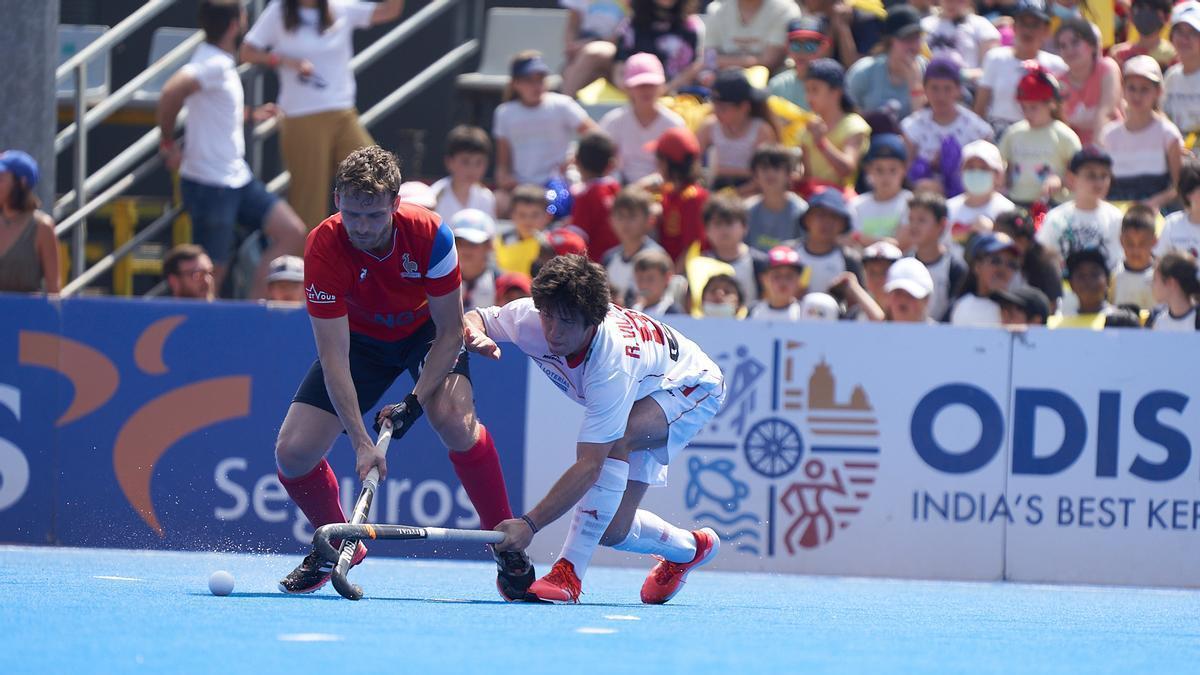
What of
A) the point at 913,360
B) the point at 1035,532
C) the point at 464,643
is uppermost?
the point at 464,643

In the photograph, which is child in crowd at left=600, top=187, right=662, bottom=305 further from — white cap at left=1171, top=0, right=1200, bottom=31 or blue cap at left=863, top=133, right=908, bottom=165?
white cap at left=1171, top=0, right=1200, bottom=31

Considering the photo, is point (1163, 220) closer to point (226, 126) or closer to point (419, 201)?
point (419, 201)

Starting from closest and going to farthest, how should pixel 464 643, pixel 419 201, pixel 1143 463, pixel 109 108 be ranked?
pixel 464 643 → pixel 1143 463 → pixel 419 201 → pixel 109 108

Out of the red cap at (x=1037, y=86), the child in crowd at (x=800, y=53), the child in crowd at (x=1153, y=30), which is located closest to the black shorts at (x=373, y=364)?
the red cap at (x=1037, y=86)

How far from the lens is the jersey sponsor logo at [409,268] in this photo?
6.63m

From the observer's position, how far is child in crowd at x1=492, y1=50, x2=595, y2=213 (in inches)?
481

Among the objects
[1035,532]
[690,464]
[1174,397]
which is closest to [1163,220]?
[1174,397]

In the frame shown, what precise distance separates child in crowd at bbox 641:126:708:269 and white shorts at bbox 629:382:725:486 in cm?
423

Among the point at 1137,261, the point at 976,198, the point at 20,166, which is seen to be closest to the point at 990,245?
the point at 1137,261

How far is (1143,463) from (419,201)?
4411 millimetres

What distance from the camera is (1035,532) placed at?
9500mm

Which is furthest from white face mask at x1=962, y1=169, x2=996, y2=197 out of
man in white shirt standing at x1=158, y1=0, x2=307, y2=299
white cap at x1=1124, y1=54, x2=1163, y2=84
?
man in white shirt standing at x1=158, y1=0, x2=307, y2=299

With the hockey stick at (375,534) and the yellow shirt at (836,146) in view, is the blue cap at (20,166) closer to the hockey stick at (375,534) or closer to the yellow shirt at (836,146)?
the hockey stick at (375,534)

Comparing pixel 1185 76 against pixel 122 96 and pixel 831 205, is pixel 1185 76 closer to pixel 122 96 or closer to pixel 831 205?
pixel 831 205
